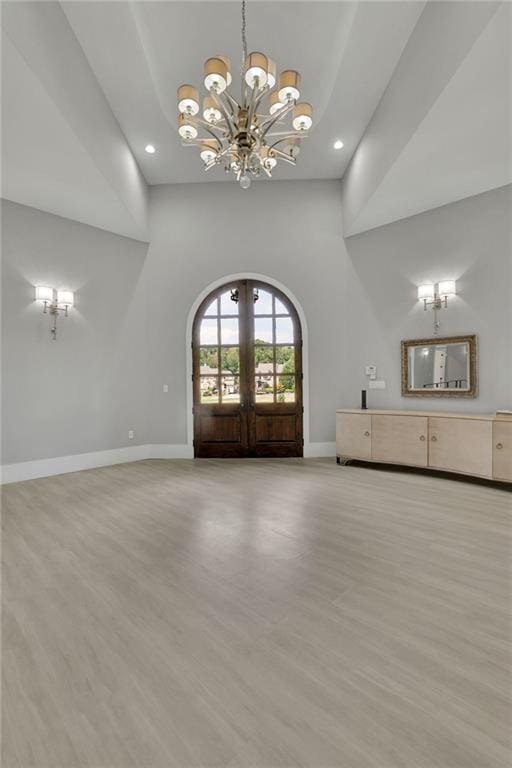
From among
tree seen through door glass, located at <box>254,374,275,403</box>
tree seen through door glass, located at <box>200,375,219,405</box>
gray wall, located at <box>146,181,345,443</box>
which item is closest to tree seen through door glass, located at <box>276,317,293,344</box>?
gray wall, located at <box>146,181,345,443</box>

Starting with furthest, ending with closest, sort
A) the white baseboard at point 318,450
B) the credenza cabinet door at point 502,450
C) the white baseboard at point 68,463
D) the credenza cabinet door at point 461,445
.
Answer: the white baseboard at point 318,450
the white baseboard at point 68,463
the credenza cabinet door at point 461,445
the credenza cabinet door at point 502,450

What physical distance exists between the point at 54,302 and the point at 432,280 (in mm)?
5315

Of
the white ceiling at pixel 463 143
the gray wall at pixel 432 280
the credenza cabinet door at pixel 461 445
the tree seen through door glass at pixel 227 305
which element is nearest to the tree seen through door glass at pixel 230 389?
the tree seen through door glass at pixel 227 305

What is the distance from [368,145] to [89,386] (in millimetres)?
5158

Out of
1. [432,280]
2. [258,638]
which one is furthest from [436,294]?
[258,638]

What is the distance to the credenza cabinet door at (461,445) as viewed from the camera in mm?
3822

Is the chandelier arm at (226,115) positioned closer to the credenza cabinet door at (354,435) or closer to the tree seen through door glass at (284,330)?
the tree seen through door glass at (284,330)

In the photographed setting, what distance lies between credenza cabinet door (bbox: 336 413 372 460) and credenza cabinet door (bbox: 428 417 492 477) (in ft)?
2.63

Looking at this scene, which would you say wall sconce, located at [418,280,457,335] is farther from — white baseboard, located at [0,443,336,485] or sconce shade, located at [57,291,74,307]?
sconce shade, located at [57,291,74,307]

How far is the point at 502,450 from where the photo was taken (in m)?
3.72

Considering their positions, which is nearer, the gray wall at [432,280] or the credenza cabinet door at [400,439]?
the gray wall at [432,280]

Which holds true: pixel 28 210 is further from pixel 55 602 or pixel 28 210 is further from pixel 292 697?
pixel 292 697

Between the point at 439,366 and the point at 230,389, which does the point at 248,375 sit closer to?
the point at 230,389

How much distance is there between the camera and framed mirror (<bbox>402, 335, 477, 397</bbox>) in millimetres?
4375
